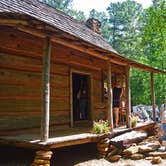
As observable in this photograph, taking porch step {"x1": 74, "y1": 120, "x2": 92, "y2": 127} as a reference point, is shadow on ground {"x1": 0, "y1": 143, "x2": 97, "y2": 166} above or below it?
below

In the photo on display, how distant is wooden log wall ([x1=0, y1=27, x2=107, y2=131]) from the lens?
943 centimetres

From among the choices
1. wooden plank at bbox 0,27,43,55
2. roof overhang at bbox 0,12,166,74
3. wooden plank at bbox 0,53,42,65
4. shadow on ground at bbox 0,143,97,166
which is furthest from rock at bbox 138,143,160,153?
wooden plank at bbox 0,27,43,55

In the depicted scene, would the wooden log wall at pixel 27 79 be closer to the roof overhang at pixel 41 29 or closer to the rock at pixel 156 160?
the roof overhang at pixel 41 29

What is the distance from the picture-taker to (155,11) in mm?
23000

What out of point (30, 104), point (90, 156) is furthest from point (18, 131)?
point (90, 156)

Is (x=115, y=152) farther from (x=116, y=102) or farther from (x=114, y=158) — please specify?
(x=116, y=102)

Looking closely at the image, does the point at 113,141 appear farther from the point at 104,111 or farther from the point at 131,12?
the point at 131,12

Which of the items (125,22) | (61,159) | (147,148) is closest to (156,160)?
(147,148)

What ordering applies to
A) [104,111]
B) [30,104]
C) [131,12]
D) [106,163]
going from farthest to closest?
1. [131,12]
2. [104,111]
3. [30,104]
4. [106,163]

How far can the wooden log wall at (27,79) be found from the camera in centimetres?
943

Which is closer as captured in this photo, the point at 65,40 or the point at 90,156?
the point at 65,40

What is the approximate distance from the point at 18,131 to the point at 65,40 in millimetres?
2980

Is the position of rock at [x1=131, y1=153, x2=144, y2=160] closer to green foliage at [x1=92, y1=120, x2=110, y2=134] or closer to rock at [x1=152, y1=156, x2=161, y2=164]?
rock at [x1=152, y1=156, x2=161, y2=164]

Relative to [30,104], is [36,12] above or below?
above
